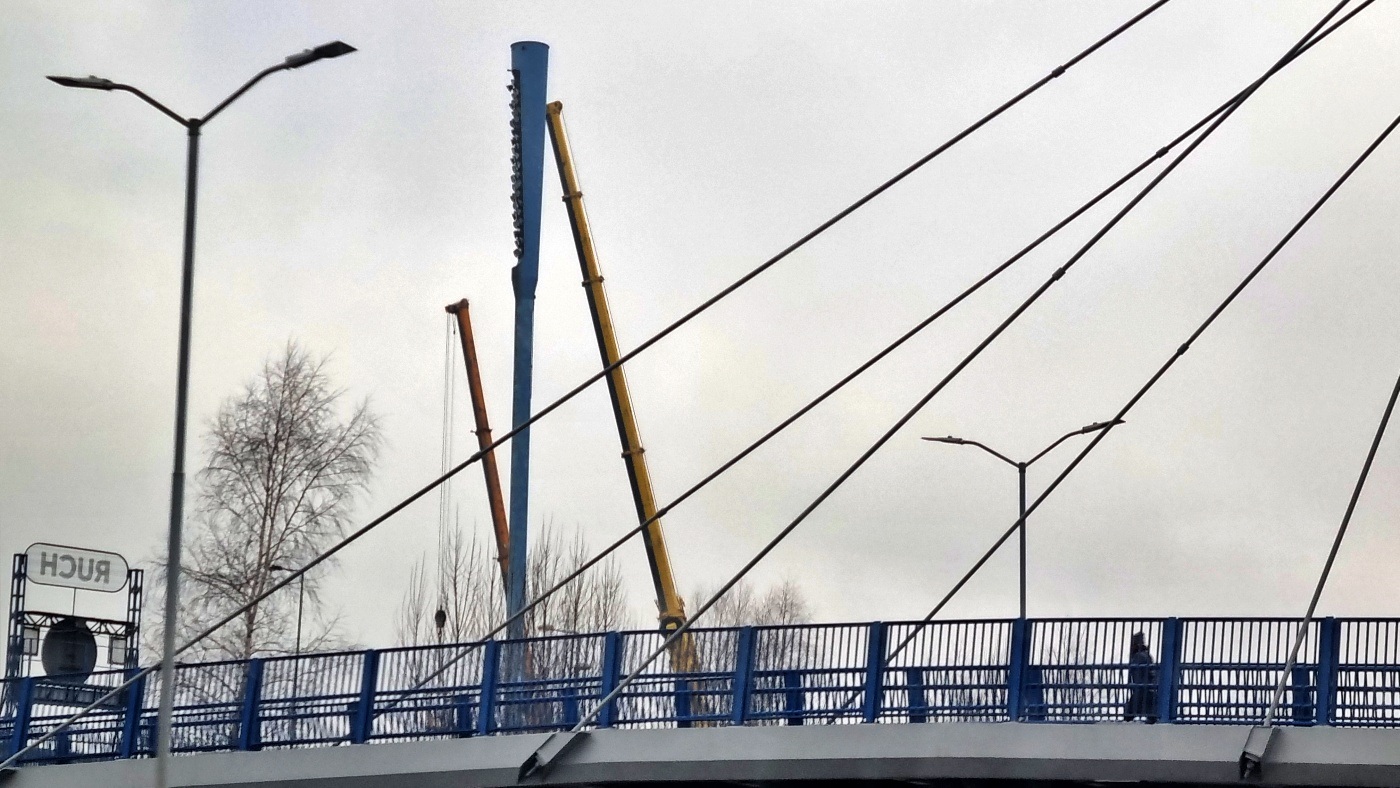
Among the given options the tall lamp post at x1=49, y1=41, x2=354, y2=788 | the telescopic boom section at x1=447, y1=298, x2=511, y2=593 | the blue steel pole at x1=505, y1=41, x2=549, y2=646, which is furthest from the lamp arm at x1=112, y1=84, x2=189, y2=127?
the telescopic boom section at x1=447, y1=298, x2=511, y2=593

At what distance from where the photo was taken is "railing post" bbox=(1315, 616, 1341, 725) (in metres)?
18.6

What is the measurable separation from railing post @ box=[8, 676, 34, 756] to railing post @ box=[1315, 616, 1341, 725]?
15251 mm

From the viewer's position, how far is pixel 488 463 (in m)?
58.1

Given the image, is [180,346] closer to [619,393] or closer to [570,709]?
[570,709]

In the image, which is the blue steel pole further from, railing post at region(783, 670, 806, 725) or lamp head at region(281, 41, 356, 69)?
lamp head at region(281, 41, 356, 69)

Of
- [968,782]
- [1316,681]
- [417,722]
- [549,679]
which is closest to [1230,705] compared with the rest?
[1316,681]

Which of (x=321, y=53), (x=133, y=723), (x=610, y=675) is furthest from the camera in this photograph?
(x=133, y=723)

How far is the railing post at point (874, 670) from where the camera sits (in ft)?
65.5

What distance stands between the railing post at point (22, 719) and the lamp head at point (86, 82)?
9.59 meters

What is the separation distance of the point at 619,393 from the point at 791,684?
1087 inches

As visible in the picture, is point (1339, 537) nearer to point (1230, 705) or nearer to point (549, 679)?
point (1230, 705)

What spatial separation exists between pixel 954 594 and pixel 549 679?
4.23 m

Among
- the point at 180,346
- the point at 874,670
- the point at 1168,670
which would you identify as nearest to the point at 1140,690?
the point at 1168,670

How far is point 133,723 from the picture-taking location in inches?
923
